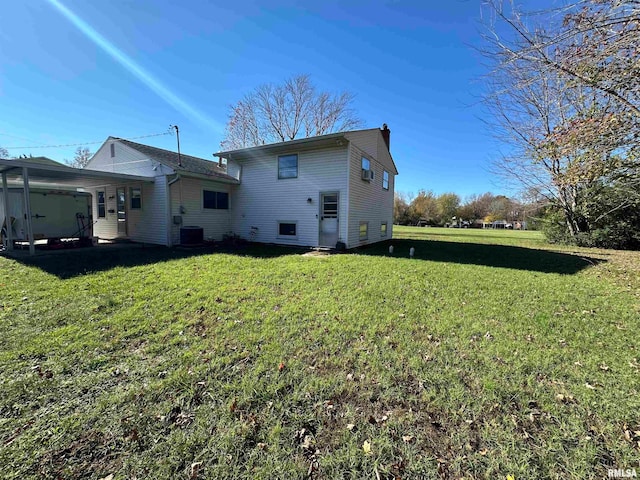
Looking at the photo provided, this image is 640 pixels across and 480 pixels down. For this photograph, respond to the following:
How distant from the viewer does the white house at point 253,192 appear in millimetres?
10734

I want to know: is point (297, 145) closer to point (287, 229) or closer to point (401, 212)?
point (287, 229)

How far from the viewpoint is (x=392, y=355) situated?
10.4 feet

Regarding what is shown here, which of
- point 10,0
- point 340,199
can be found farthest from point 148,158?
point 340,199

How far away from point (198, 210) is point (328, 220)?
616cm

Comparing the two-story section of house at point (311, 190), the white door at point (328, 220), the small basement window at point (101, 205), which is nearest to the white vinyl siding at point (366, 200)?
the two-story section of house at point (311, 190)

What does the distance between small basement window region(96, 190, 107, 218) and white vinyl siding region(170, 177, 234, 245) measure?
5821 mm

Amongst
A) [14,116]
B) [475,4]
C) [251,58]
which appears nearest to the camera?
[475,4]

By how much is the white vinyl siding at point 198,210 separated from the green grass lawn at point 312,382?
6.08 meters

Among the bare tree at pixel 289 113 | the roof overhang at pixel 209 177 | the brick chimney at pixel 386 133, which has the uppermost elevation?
the bare tree at pixel 289 113

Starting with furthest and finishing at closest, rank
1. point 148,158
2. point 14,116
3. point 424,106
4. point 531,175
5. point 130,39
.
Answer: point 14,116
point 531,175
point 424,106
point 148,158
point 130,39

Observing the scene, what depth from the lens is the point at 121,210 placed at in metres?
12.8

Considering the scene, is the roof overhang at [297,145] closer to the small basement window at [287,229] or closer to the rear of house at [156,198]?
the rear of house at [156,198]

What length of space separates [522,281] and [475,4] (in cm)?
600

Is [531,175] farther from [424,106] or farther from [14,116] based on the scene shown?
[14,116]
